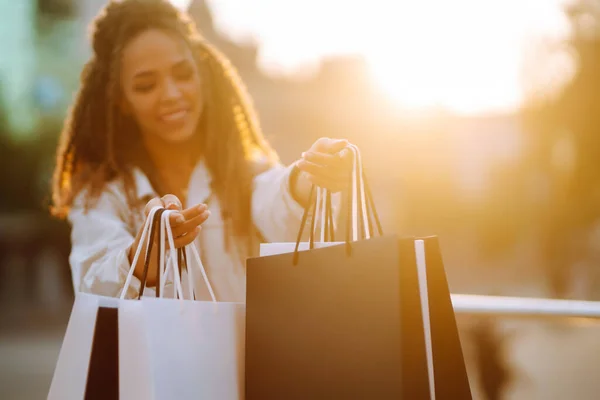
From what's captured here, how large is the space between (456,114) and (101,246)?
1.90 meters

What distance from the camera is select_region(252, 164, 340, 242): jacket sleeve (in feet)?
2.76

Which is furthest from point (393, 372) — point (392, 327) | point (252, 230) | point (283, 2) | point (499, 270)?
point (499, 270)

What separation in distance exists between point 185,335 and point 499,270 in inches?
111

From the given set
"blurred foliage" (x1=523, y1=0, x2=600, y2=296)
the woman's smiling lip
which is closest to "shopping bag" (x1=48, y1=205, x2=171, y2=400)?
the woman's smiling lip

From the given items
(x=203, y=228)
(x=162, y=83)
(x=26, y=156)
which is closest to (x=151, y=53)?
(x=162, y=83)

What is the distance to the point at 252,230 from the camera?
979 mm

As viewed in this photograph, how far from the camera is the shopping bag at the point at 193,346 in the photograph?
0.55m

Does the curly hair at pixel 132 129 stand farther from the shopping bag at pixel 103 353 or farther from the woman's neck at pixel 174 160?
the shopping bag at pixel 103 353

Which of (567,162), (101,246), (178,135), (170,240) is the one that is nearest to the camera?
(170,240)

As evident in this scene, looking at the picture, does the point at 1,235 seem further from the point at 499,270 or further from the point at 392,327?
the point at 392,327

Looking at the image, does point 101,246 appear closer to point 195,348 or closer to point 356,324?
point 195,348

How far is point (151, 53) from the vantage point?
966mm

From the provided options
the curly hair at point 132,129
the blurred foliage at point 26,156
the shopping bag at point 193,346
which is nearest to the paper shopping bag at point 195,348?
the shopping bag at point 193,346

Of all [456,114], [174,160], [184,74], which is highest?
[456,114]
